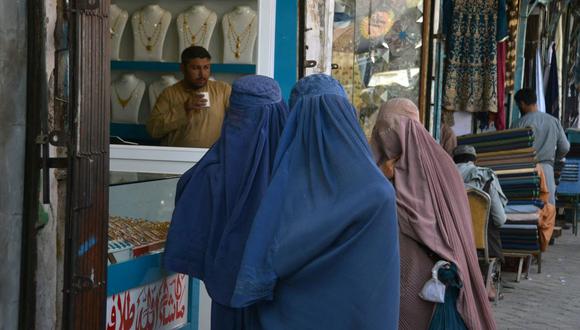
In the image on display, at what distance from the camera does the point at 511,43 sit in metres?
10.2

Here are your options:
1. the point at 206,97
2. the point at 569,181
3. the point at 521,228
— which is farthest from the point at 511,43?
the point at 206,97

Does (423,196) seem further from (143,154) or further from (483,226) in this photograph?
(483,226)

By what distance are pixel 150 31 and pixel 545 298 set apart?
421 centimetres

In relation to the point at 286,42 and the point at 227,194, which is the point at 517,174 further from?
the point at 227,194

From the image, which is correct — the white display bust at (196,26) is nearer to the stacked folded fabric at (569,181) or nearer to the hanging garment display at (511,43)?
the hanging garment display at (511,43)

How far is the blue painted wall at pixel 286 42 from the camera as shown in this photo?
5043 millimetres

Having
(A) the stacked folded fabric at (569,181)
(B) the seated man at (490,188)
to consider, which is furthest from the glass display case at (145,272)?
(A) the stacked folded fabric at (569,181)

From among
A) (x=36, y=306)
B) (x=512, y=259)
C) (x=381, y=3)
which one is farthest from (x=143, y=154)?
(x=512, y=259)

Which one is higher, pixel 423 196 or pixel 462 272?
pixel 423 196

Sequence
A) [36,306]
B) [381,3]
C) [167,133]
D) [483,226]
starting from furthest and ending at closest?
[381,3], [483,226], [167,133], [36,306]

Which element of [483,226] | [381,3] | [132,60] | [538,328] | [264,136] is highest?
[381,3]

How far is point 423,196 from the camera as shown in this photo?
13.3 ft

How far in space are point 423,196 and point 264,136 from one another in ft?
3.55

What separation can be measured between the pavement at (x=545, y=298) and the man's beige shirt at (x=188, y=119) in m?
2.80
